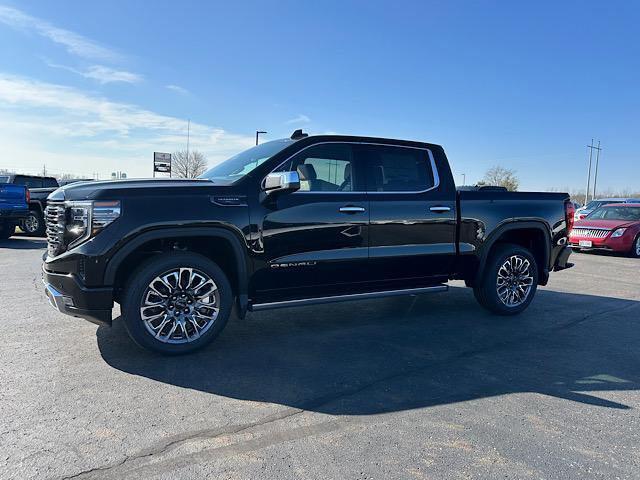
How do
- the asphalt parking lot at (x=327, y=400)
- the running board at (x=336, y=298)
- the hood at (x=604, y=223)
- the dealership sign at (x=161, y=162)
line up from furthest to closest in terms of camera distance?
the dealership sign at (x=161, y=162), the hood at (x=604, y=223), the running board at (x=336, y=298), the asphalt parking lot at (x=327, y=400)

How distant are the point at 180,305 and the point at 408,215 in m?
2.52

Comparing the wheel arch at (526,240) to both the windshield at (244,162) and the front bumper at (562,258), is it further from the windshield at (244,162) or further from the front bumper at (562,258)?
the windshield at (244,162)

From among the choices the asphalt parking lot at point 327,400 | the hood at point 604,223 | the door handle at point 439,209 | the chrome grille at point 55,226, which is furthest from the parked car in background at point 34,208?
the hood at point 604,223

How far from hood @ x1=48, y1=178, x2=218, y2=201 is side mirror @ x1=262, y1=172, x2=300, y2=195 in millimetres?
502

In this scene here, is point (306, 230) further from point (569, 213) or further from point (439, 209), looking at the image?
point (569, 213)

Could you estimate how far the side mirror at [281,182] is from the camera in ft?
13.3

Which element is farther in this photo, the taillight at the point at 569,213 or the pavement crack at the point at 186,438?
the taillight at the point at 569,213

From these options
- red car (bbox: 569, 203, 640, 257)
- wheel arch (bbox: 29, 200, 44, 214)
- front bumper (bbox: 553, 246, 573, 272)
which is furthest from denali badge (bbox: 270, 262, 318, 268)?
wheel arch (bbox: 29, 200, 44, 214)


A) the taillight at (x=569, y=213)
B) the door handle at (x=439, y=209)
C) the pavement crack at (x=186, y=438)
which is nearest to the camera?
the pavement crack at (x=186, y=438)

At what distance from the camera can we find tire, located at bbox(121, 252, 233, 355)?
3.93m

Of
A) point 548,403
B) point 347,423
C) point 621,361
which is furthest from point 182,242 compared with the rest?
point 621,361

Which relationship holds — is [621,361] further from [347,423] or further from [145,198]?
[145,198]

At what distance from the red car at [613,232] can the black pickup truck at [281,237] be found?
8717 millimetres

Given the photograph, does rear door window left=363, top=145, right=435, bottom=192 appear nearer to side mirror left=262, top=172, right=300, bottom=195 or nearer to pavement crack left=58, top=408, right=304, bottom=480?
side mirror left=262, top=172, right=300, bottom=195
